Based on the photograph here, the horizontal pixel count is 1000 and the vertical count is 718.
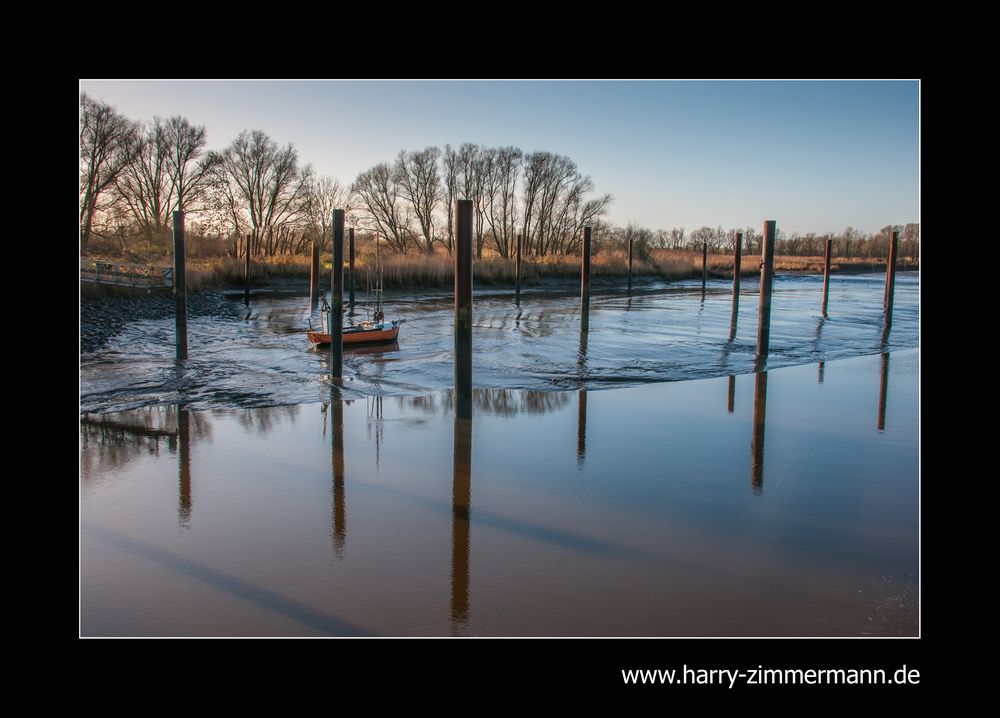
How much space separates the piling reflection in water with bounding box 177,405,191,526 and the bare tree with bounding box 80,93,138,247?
82.7 ft

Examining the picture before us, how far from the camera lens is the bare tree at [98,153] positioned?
32.6 metres

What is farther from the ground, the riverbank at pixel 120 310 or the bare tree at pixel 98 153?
the bare tree at pixel 98 153

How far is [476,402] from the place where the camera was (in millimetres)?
12211

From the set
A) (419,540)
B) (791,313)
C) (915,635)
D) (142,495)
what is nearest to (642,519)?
(419,540)

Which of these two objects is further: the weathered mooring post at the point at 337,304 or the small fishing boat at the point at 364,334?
the small fishing boat at the point at 364,334

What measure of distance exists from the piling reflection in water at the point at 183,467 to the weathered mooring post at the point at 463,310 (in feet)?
11.5

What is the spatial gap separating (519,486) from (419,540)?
1692 millimetres

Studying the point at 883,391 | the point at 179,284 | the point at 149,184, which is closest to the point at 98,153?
the point at 149,184

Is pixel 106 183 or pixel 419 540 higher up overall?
pixel 106 183

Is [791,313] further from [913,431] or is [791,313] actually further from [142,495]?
[142,495]

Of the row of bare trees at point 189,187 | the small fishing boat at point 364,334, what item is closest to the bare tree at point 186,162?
the row of bare trees at point 189,187

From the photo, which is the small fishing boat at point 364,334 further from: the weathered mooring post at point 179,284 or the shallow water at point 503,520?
the shallow water at point 503,520

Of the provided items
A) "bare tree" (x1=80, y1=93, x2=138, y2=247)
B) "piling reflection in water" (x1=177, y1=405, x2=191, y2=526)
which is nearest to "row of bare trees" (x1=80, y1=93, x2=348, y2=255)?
"bare tree" (x1=80, y1=93, x2=138, y2=247)

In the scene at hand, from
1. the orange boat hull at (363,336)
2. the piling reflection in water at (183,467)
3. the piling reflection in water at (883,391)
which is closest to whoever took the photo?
the piling reflection in water at (183,467)
